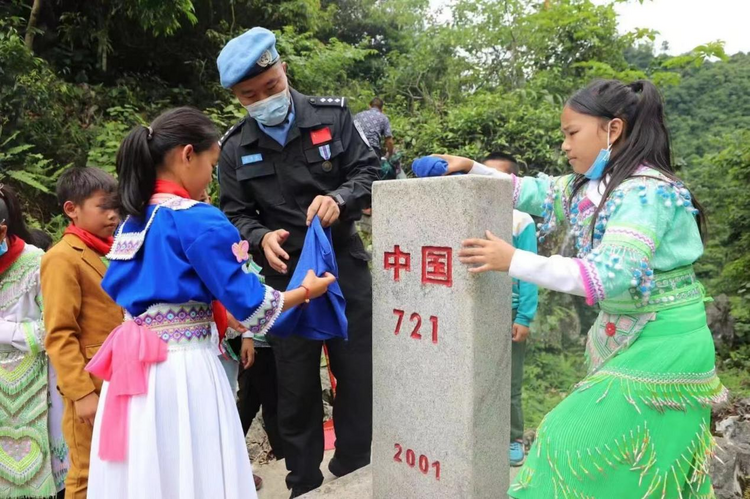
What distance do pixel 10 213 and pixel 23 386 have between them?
81 cm

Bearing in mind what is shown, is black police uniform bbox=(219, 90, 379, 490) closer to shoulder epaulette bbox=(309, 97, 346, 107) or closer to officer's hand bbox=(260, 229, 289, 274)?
shoulder epaulette bbox=(309, 97, 346, 107)

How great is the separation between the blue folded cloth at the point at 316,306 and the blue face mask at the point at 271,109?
0.58 meters

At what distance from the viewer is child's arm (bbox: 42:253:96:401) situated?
2125 millimetres

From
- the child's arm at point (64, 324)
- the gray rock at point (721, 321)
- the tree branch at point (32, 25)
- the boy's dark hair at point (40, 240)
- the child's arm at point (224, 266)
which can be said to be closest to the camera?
the child's arm at point (224, 266)

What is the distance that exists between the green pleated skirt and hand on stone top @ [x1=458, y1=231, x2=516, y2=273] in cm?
45

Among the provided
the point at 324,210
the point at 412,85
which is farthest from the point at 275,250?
the point at 412,85

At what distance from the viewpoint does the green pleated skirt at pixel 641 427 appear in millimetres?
1574

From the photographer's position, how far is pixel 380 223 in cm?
229

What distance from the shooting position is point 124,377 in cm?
170

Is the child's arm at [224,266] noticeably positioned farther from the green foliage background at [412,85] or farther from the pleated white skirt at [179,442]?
the green foliage background at [412,85]

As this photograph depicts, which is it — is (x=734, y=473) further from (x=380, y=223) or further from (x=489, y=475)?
(x=380, y=223)

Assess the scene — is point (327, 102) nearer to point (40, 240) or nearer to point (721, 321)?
point (40, 240)

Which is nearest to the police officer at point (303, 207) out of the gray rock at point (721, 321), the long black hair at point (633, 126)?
the long black hair at point (633, 126)

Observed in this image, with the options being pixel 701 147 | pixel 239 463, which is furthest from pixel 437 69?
pixel 239 463
